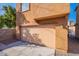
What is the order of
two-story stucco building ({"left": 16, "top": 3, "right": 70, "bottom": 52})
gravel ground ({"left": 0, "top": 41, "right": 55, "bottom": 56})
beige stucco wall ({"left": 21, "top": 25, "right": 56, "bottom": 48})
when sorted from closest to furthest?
gravel ground ({"left": 0, "top": 41, "right": 55, "bottom": 56}) < two-story stucco building ({"left": 16, "top": 3, "right": 70, "bottom": 52}) < beige stucco wall ({"left": 21, "top": 25, "right": 56, "bottom": 48})

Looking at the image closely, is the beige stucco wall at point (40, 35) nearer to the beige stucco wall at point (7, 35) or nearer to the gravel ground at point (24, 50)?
the gravel ground at point (24, 50)

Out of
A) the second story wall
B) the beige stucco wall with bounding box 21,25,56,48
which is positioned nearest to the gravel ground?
the beige stucco wall with bounding box 21,25,56,48

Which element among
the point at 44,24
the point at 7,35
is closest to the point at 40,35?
the point at 44,24

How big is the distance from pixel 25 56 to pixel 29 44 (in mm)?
766

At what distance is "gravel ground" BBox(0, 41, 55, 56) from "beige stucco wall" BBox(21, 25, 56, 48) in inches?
6.7

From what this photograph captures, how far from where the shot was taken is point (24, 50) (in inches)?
104

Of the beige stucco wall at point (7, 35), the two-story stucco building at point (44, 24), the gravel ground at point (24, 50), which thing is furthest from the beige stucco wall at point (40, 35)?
the beige stucco wall at point (7, 35)

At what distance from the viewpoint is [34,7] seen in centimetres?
295

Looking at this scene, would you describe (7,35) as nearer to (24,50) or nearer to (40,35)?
(24,50)

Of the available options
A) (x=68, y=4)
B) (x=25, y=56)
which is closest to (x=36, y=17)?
(x=68, y=4)

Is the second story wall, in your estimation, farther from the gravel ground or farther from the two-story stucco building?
the gravel ground

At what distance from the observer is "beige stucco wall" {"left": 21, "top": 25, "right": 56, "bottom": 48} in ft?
9.52

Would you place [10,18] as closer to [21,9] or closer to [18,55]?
[21,9]

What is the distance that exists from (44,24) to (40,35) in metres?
0.34
